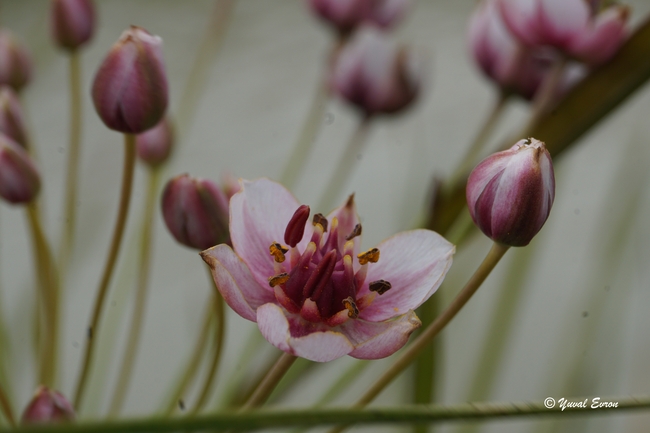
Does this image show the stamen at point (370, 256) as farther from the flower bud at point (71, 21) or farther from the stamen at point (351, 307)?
the flower bud at point (71, 21)

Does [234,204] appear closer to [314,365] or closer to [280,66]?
[314,365]

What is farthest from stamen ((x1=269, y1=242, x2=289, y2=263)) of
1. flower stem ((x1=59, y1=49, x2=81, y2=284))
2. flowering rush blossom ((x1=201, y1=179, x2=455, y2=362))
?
flower stem ((x1=59, y1=49, x2=81, y2=284))

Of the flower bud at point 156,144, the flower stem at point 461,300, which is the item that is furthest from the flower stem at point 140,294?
the flower stem at point 461,300

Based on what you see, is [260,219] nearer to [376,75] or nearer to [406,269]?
[406,269]

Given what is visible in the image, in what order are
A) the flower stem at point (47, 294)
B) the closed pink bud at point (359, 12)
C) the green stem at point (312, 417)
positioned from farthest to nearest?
the closed pink bud at point (359, 12) < the flower stem at point (47, 294) < the green stem at point (312, 417)

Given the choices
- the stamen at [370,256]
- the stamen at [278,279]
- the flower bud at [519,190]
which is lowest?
the stamen at [278,279]

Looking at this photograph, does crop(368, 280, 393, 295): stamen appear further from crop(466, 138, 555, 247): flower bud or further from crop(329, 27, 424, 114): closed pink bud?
crop(329, 27, 424, 114): closed pink bud

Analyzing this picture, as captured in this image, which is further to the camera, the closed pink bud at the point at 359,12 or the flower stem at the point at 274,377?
the closed pink bud at the point at 359,12
